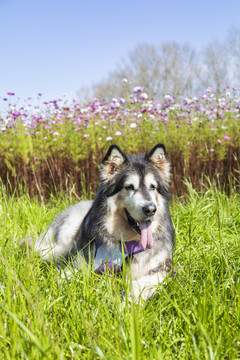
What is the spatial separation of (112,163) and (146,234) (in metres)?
0.75

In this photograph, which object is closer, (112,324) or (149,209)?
(112,324)

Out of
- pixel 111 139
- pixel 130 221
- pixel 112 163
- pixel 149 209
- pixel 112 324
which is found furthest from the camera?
pixel 111 139

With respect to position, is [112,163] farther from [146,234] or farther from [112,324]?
[112,324]

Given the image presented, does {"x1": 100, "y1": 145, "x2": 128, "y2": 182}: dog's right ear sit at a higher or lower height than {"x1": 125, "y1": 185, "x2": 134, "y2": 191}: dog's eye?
higher

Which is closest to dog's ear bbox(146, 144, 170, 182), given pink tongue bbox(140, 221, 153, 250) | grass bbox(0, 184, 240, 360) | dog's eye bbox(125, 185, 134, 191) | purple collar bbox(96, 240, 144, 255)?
dog's eye bbox(125, 185, 134, 191)

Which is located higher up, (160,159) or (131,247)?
(160,159)

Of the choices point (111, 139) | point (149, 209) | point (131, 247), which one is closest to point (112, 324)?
point (149, 209)

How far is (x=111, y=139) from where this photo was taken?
641 centimetres

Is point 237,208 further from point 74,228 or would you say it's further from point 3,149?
point 3,149

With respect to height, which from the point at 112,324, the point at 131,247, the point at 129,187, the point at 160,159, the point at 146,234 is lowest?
the point at 112,324

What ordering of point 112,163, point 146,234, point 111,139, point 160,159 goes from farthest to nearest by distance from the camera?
point 111,139 → point 160,159 → point 112,163 → point 146,234

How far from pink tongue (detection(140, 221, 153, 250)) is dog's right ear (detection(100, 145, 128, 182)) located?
22.1 inches

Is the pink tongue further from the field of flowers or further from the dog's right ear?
the field of flowers

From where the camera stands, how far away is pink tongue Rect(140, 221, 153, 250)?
2980 millimetres
